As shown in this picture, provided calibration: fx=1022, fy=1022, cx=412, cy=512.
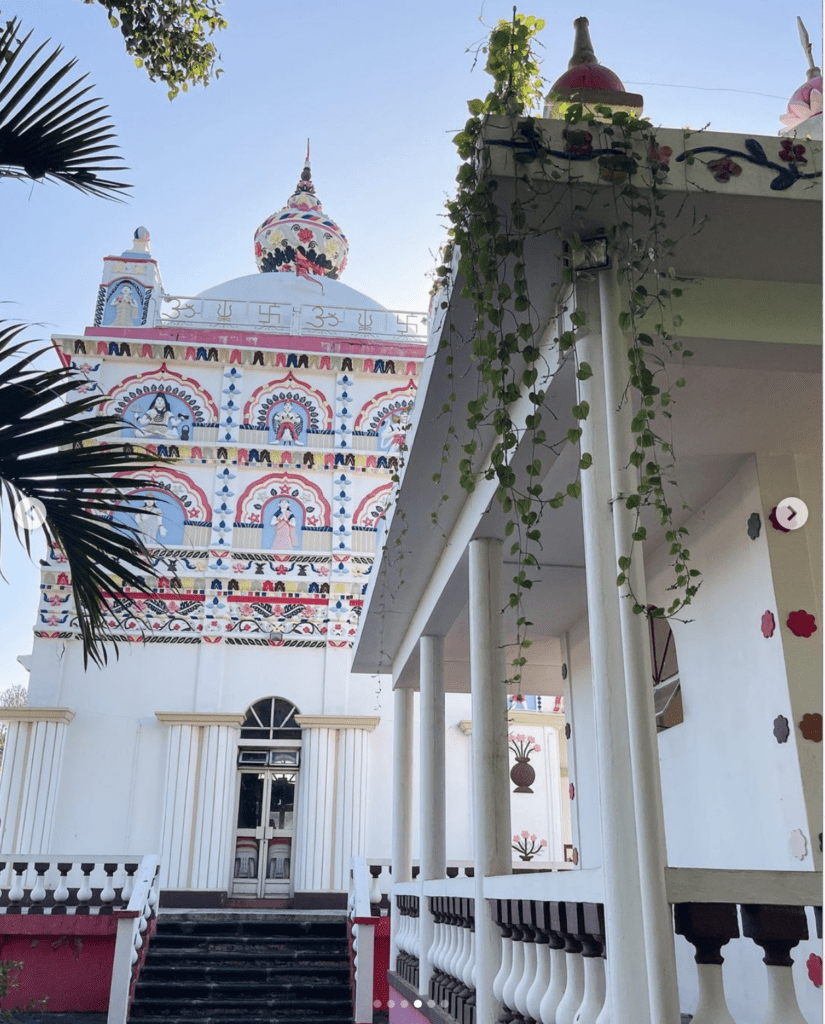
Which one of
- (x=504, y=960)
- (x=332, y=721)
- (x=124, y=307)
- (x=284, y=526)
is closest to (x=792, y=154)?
(x=504, y=960)

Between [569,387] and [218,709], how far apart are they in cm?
1210

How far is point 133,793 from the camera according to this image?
47.4 ft

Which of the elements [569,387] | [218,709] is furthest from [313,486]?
[569,387]

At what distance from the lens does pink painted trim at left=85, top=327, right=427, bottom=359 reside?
16562mm

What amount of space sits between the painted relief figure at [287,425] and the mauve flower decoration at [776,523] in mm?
12322

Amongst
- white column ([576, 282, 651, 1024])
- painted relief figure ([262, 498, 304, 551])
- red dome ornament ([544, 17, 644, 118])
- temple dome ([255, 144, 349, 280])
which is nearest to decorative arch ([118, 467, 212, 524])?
painted relief figure ([262, 498, 304, 551])

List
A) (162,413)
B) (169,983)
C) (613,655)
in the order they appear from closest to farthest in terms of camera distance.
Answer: (613,655) < (169,983) < (162,413)

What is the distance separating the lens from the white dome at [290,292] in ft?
59.1

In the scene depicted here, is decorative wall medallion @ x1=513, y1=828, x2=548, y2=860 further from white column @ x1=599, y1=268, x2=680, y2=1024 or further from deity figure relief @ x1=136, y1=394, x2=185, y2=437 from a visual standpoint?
white column @ x1=599, y1=268, x2=680, y2=1024

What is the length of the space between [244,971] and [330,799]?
4.19 meters

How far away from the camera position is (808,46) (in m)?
4.02

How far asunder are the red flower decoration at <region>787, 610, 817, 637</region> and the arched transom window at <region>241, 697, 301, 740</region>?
11.2m

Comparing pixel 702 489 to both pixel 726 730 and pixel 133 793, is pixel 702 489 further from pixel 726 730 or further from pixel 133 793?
pixel 133 793

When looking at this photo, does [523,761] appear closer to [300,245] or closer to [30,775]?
[30,775]
